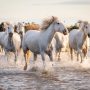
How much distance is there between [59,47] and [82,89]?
51.2 ft

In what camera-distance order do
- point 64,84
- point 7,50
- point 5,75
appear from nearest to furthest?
1. point 64,84
2. point 5,75
3. point 7,50

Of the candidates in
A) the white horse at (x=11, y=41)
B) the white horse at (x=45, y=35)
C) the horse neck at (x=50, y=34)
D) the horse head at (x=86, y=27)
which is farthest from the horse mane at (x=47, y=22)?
the white horse at (x=11, y=41)

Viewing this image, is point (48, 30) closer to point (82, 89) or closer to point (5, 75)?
point (5, 75)

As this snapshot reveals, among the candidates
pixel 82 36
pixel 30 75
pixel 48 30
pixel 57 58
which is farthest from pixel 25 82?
pixel 57 58

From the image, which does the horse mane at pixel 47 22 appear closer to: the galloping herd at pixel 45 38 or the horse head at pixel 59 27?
the galloping herd at pixel 45 38

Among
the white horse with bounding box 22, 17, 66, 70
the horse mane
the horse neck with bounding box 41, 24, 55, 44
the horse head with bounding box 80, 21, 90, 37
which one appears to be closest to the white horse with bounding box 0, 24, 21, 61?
the white horse with bounding box 22, 17, 66, 70

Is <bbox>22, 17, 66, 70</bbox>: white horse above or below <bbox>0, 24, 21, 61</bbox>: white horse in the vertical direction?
above

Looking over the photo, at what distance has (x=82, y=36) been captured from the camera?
2244cm

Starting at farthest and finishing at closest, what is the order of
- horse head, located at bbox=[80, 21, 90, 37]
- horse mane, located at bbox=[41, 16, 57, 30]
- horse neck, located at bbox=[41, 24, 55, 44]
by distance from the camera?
1. horse head, located at bbox=[80, 21, 90, 37]
2. horse mane, located at bbox=[41, 16, 57, 30]
3. horse neck, located at bbox=[41, 24, 55, 44]

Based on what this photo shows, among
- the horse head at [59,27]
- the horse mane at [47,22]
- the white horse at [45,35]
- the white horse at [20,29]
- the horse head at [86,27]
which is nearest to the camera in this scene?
the horse head at [59,27]

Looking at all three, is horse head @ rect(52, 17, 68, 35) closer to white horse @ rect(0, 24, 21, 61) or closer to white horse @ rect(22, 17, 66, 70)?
white horse @ rect(22, 17, 66, 70)

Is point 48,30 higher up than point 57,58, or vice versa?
point 48,30

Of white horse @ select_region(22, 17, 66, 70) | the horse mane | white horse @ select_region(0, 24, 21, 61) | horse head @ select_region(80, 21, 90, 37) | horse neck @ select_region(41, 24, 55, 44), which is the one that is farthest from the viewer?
white horse @ select_region(0, 24, 21, 61)

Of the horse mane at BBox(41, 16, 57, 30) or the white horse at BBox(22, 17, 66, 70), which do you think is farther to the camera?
the horse mane at BBox(41, 16, 57, 30)
